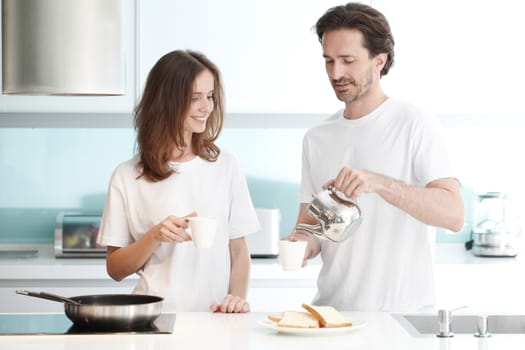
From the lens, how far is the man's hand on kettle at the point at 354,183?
8.10ft

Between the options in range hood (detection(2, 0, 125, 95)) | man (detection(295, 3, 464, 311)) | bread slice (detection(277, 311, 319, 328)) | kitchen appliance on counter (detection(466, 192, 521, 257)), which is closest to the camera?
bread slice (detection(277, 311, 319, 328))

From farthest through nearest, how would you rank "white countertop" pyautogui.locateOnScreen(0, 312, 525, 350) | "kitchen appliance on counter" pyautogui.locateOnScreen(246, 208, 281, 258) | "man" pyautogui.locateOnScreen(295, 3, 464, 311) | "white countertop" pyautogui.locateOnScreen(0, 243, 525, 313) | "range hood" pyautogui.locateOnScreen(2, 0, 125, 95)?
"kitchen appliance on counter" pyautogui.locateOnScreen(246, 208, 281, 258) → "white countertop" pyautogui.locateOnScreen(0, 243, 525, 313) → "man" pyautogui.locateOnScreen(295, 3, 464, 311) → "range hood" pyautogui.locateOnScreen(2, 0, 125, 95) → "white countertop" pyautogui.locateOnScreen(0, 312, 525, 350)

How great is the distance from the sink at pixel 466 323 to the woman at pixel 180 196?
575 millimetres

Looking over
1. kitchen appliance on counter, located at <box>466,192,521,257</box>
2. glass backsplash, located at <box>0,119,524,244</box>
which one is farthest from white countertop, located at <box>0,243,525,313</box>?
glass backsplash, located at <box>0,119,524,244</box>

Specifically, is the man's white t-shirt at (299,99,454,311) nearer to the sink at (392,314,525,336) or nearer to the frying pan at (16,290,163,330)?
the sink at (392,314,525,336)

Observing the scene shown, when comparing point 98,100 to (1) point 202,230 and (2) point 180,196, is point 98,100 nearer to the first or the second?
(2) point 180,196

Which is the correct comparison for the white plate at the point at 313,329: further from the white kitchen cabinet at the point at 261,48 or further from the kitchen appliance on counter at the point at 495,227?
the kitchen appliance on counter at the point at 495,227

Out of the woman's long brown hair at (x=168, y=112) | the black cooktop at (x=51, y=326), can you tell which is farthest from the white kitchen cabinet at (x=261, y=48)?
the black cooktop at (x=51, y=326)

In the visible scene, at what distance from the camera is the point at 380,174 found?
101 inches

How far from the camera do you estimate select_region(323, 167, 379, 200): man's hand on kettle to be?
247 centimetres

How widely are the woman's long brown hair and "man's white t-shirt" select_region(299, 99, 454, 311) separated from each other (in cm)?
50

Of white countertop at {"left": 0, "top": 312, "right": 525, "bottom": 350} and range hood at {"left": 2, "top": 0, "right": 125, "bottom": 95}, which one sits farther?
range hood at {"left": 2, "top": 0, "right": 125, "bottom": 95}

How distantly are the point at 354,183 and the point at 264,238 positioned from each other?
75.6 inches

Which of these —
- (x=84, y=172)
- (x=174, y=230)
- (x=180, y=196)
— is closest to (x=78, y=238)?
(x=84, y=172)
